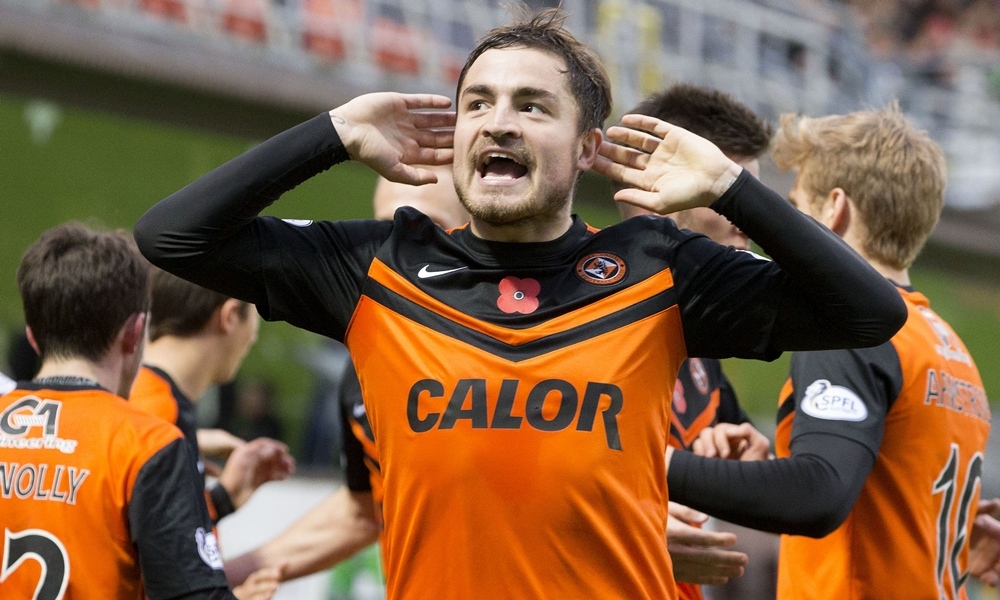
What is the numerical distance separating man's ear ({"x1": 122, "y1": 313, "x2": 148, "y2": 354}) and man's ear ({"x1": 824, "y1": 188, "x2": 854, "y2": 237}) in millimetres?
1911

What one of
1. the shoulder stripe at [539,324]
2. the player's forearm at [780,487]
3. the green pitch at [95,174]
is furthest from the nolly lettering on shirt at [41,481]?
the green pitch at [95,174]

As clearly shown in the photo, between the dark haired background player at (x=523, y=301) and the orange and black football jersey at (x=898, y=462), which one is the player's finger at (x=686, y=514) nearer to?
the orange and black football jersey at (x=898, y=462)

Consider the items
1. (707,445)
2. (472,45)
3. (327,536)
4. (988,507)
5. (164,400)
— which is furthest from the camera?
(472,45)

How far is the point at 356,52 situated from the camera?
10.7 metres

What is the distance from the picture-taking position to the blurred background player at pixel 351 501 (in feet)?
13.7

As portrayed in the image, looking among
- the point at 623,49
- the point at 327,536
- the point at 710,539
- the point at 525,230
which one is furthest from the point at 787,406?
the point at 623,49

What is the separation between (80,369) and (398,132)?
1116 millimetres

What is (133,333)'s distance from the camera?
3.24 meters

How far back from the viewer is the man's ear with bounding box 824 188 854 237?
3355mm

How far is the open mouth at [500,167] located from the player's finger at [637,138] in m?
0.23

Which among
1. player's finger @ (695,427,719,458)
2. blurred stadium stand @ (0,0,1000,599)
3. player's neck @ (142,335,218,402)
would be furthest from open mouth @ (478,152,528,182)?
blurred stadium stand @ (0,0,1000,599)

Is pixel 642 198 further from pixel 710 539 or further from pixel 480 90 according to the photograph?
pixel 710 539

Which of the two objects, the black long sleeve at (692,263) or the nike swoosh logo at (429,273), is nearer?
the black long sleeve at (692,263)

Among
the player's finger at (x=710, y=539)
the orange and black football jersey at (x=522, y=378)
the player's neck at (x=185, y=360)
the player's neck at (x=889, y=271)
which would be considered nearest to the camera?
the orange and black football jersey at (x=522, y=378)
